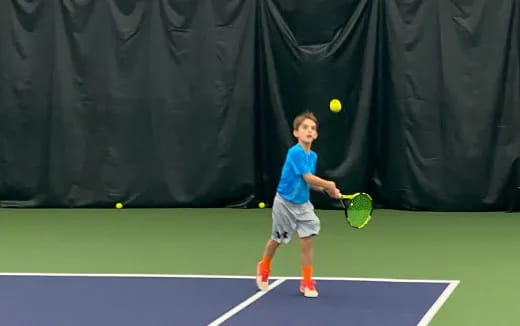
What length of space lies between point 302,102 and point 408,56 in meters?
1.27

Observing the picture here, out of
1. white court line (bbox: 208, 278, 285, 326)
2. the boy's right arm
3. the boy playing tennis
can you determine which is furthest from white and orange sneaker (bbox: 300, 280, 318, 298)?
the boy's right arm

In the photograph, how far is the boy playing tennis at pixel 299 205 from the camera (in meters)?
5.59

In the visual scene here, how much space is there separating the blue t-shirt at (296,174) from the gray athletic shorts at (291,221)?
4 cm

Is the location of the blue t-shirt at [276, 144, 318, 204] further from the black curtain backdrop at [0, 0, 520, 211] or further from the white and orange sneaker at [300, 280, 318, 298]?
the black curtain backdrop at [0, 0, 520, 211]

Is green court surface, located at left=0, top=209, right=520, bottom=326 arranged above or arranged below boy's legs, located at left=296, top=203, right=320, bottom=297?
below

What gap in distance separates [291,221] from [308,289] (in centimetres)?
43

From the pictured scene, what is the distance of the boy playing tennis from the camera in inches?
220

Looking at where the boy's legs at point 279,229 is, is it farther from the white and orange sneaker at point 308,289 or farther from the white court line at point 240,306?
the white and orange sneaker at point 308,289

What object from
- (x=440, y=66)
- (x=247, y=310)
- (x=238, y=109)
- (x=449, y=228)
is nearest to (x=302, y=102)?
(x=238, y=109)

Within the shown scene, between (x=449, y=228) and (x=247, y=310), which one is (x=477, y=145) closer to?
(x=449, y=228)

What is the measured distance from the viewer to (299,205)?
18.8 ft

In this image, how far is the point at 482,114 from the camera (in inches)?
390

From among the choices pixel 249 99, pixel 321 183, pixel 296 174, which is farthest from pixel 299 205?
pixel 249 99

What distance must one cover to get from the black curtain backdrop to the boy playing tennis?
4567 millimetres
